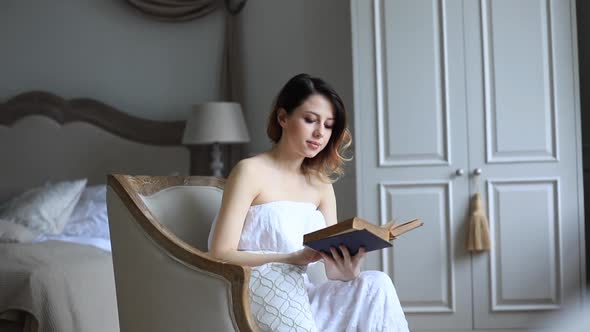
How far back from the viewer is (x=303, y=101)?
1.96 m

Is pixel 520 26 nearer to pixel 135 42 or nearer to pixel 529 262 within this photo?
pixel 529 262

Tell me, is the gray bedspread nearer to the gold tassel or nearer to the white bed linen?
the white bed linen

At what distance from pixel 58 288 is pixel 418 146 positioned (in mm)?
1817

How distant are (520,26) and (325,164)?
1892 millimetres

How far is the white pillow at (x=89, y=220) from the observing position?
3.75 meters

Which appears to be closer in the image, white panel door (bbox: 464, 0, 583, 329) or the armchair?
the armchair

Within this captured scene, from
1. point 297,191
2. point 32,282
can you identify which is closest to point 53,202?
point 32,282

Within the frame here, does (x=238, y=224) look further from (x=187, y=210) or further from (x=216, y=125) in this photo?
(x=216, y=125)

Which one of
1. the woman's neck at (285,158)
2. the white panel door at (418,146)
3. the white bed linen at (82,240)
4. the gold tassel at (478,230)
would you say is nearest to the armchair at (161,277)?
the woman's neck at (285,158)

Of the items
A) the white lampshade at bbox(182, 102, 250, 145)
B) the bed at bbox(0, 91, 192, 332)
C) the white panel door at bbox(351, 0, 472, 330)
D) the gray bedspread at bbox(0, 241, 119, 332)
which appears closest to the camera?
the gray bedspread at bbox(0, 241, 119, 332)

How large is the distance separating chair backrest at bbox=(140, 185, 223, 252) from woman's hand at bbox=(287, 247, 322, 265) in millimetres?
433

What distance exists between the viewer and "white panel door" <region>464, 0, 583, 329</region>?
11.6ft

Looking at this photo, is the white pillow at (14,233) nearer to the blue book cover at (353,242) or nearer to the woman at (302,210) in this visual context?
the woman at (302,210)

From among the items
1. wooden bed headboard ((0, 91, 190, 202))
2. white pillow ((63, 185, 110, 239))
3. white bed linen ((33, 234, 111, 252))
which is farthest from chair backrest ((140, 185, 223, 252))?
wooden bed headboard ((0, 91, 190, 202))
